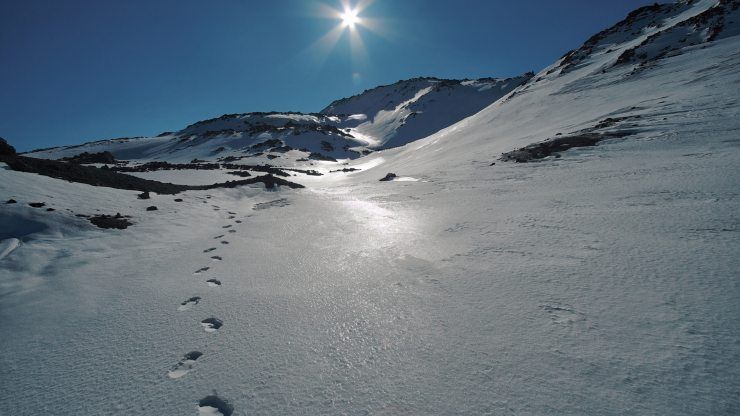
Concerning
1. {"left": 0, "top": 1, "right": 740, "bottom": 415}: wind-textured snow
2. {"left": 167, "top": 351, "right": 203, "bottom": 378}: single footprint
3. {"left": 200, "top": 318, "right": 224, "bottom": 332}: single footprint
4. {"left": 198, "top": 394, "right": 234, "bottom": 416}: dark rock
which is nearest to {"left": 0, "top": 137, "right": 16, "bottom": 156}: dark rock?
{"left": 0, "top": 1, "right": 740, "bottom": 415}: wind-textured snow

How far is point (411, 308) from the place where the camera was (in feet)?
9.11

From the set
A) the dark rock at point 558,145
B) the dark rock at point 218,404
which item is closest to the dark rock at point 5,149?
the dark rock at point 218,404

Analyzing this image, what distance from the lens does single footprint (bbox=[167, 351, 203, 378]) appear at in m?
2.25

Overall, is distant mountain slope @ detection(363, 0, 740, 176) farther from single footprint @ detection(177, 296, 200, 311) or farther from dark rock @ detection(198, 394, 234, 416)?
single footprint @ detection(177, 296, 200, 311)

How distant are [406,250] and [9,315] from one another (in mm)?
4435

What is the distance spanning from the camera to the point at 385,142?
280 ft

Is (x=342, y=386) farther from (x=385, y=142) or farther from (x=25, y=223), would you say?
(x=385, y=142)

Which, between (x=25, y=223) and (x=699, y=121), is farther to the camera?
(x=699, y=121)

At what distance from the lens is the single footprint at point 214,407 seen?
189 cm

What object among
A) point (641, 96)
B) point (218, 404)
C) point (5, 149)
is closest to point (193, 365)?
point (218, 404)

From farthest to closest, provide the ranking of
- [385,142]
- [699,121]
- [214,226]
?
[385,142] < [699,121] < [214,226]

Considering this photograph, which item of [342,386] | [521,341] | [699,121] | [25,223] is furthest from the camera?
[699,121]

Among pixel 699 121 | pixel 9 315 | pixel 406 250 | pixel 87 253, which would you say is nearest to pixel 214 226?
pixel 87 253

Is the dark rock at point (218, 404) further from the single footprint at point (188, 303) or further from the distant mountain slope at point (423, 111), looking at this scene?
the distant mountain slope at point (423, 111)
